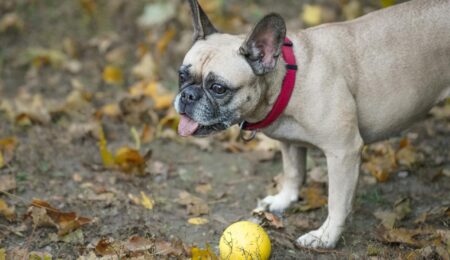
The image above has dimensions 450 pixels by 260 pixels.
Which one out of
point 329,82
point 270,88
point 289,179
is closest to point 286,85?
point 270,88

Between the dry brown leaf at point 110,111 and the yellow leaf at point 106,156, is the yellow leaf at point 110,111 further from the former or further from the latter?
the yellow leaf at point 106,156

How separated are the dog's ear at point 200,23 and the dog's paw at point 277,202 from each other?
61.2 inches

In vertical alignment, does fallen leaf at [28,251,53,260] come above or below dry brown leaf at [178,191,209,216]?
above

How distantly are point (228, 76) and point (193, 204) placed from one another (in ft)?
4.69

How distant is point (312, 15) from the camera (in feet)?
25.3

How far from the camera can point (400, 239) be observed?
442 cm

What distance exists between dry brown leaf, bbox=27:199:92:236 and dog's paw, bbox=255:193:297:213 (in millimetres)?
1468

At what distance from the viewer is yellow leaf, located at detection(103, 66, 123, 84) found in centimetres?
770

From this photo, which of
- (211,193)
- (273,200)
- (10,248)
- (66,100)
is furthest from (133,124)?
(10,248)

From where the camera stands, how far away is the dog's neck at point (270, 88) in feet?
14.1

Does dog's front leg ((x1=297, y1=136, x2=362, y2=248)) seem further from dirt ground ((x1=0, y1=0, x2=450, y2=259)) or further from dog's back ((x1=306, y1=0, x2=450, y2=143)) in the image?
dog's back ((x1=306, y1=0, x2=450, y2=143))

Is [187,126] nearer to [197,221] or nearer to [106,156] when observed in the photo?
[197,221]

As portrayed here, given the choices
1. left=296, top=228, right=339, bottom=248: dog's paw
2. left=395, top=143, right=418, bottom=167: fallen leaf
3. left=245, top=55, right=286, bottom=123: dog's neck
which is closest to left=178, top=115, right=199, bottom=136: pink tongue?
left=245, top=55, right=286, bottom=123: dog's neck

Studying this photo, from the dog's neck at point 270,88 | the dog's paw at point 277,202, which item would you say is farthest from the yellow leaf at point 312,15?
the dog's neck at point 270,88
